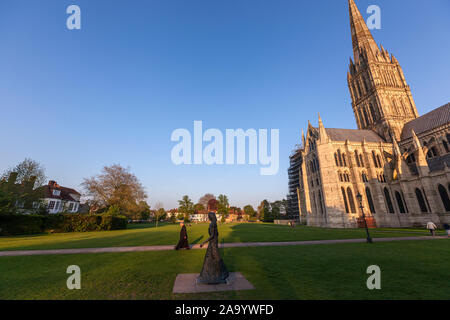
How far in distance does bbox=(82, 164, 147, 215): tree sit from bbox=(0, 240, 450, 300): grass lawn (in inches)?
1290

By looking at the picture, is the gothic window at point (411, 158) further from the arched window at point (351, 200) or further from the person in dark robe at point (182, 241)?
the person in dark robe at point (182, 241)

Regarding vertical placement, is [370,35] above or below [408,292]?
above

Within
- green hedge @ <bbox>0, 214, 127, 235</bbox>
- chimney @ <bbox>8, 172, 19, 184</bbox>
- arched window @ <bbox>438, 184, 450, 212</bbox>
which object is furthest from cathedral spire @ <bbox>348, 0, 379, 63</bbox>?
chimney @ <bbox>8, 172, 19, 184</bbox>

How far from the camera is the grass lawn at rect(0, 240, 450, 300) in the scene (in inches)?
184

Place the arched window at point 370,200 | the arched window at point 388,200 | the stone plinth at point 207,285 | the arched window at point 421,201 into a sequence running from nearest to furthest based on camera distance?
the stone plinth at point 207,285
the arched window at point 421,201
the arched window at point 388,200
the arched window at point 370,200

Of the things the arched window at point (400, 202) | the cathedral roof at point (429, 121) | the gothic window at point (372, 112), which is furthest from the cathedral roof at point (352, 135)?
the arched window at point (400, 202)

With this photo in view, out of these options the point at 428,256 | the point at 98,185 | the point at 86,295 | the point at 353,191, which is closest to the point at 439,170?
the point at 353,191

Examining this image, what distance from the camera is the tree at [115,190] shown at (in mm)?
38312

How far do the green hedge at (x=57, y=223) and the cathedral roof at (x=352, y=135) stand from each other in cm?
4936

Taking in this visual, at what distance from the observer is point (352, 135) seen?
4328 cm

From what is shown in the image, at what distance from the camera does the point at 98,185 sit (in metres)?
38.3

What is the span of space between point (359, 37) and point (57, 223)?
8432 centimetres
